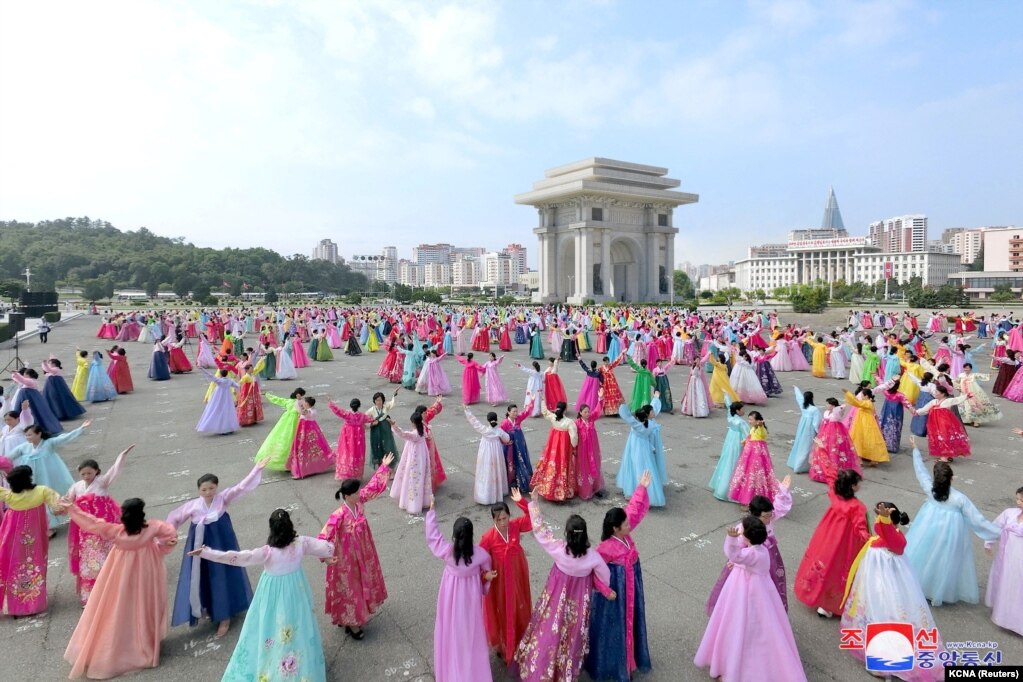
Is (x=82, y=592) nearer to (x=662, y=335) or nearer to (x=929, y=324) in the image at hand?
(x=662, y=335)

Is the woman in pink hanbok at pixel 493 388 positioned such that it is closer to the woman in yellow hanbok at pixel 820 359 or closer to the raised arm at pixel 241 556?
the raised arm at pixel 241 556

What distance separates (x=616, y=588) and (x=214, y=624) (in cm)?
299

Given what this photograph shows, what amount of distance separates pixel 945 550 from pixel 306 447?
22.2 feet

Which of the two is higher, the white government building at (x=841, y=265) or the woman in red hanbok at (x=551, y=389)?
the white government building at (x=841, y=265)

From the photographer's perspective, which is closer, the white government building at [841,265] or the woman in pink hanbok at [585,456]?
the woman in pink hanbok at [585,456]

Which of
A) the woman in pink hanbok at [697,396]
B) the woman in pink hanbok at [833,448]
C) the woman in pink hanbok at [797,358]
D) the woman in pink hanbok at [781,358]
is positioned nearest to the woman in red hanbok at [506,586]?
the woman in pink hanbok at [833,448]

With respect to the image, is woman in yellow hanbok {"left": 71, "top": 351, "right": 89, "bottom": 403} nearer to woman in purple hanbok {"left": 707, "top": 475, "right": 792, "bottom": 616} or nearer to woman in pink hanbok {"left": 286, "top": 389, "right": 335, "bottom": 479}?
woman in pink hanbok {"left": 286, "top": 389, "right": 335, "bottom": 479}

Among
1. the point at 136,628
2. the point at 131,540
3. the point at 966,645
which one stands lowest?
the point at 966,645

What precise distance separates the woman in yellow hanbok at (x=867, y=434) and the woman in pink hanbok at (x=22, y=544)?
8.78m

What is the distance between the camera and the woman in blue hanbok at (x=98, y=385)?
1253 cm

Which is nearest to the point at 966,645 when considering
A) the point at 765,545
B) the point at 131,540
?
the point at 765,545

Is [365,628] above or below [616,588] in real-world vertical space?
below

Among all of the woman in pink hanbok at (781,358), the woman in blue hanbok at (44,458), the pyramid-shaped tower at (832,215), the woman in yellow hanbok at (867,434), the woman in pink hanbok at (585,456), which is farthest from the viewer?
the pyramid-shaped tower at (832,215)

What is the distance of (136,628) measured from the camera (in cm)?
371
